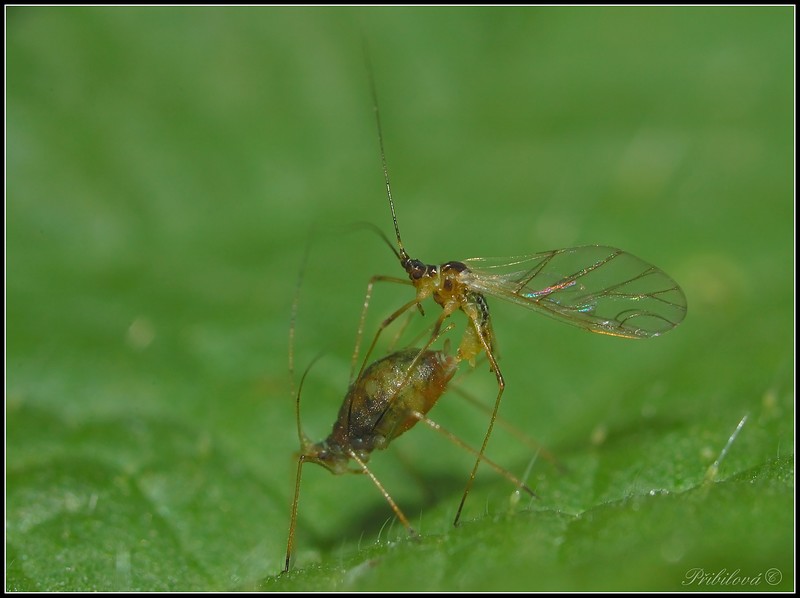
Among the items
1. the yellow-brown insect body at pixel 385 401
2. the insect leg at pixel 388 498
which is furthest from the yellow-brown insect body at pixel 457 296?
the insect leg at pixel 388 498

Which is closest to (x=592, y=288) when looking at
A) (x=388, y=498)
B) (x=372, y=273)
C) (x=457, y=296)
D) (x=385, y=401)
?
(x=457, y=296)

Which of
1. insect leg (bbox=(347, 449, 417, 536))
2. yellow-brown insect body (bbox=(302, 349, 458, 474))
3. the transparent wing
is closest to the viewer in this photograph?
insect leg (bbox=(347, 449, 417, 536))

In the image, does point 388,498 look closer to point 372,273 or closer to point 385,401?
point 385,401

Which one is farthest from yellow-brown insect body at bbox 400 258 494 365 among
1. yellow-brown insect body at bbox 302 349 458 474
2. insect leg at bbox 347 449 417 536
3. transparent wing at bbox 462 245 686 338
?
insect leg at bbox 347 449 417 536

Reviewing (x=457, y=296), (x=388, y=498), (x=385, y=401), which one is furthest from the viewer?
(x=457, y=296)

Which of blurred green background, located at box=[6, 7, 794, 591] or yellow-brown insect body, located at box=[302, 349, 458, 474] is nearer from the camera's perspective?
blurred green background, located at box=[6, 7, 794, 591]

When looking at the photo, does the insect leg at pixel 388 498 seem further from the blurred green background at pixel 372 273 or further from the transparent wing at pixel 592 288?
the transparent wing at pixel 592 288

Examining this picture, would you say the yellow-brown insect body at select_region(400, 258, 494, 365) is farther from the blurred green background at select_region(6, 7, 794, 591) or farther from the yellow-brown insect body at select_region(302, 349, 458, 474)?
the blurred green background at select_region(6, 7, 794, 591)
